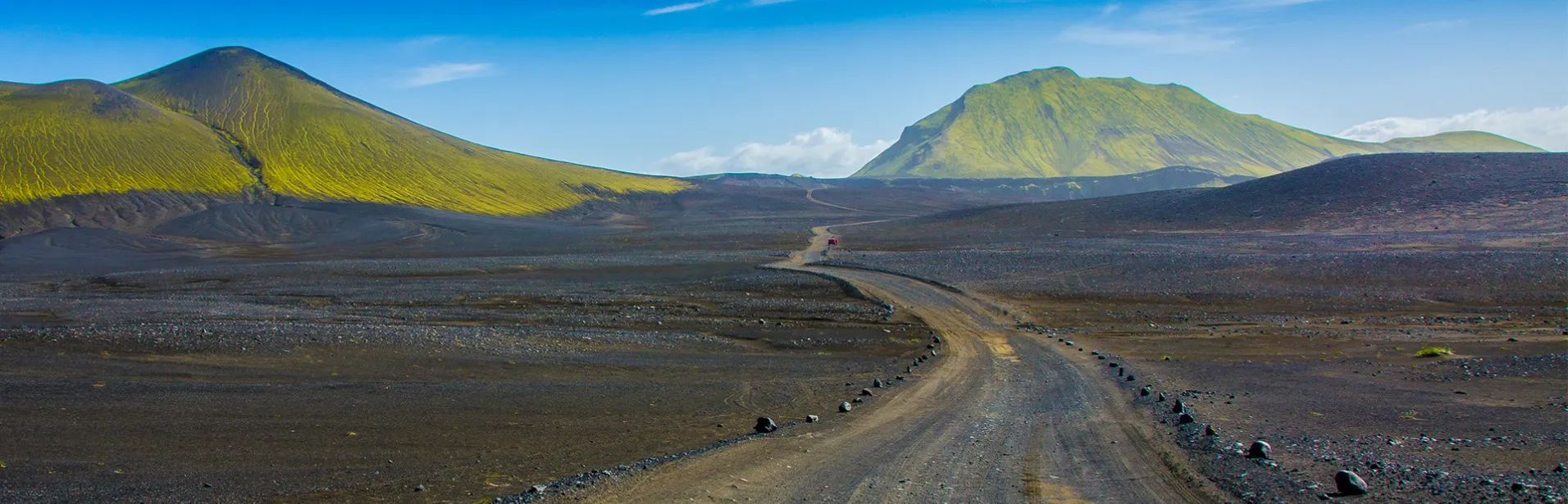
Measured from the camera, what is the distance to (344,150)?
322ft

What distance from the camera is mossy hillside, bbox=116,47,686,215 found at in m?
88.2

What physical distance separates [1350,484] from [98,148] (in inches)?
3784

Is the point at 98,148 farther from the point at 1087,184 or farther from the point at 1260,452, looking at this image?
the point at 1087,184

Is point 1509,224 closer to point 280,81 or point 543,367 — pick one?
point 543,367

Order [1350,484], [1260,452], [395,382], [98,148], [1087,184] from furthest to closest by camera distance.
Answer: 1. [1087,184]
2. [98,148]
3. [395,382]
4. [1260,452]
5. [1350,484]

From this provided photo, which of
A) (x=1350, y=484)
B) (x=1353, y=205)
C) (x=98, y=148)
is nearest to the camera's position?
(x=1350, y=484)

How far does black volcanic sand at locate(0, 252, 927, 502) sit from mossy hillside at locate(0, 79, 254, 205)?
166 feet

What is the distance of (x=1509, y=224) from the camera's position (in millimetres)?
45000

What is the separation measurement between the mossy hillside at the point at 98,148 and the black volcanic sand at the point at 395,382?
166 ft

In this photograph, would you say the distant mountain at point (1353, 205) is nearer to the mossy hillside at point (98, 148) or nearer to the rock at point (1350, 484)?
the rock at point (1350, 484)

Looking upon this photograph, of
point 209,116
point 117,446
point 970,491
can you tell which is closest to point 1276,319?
point 970,491

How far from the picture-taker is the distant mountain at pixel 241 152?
238 ft

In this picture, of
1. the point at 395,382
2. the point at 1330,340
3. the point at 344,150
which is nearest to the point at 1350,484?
the point at 395,382

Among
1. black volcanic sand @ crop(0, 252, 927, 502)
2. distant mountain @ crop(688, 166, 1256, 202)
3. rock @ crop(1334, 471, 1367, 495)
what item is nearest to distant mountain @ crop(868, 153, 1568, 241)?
black volcanic sand @ crop(0, 252, 927, 502)
